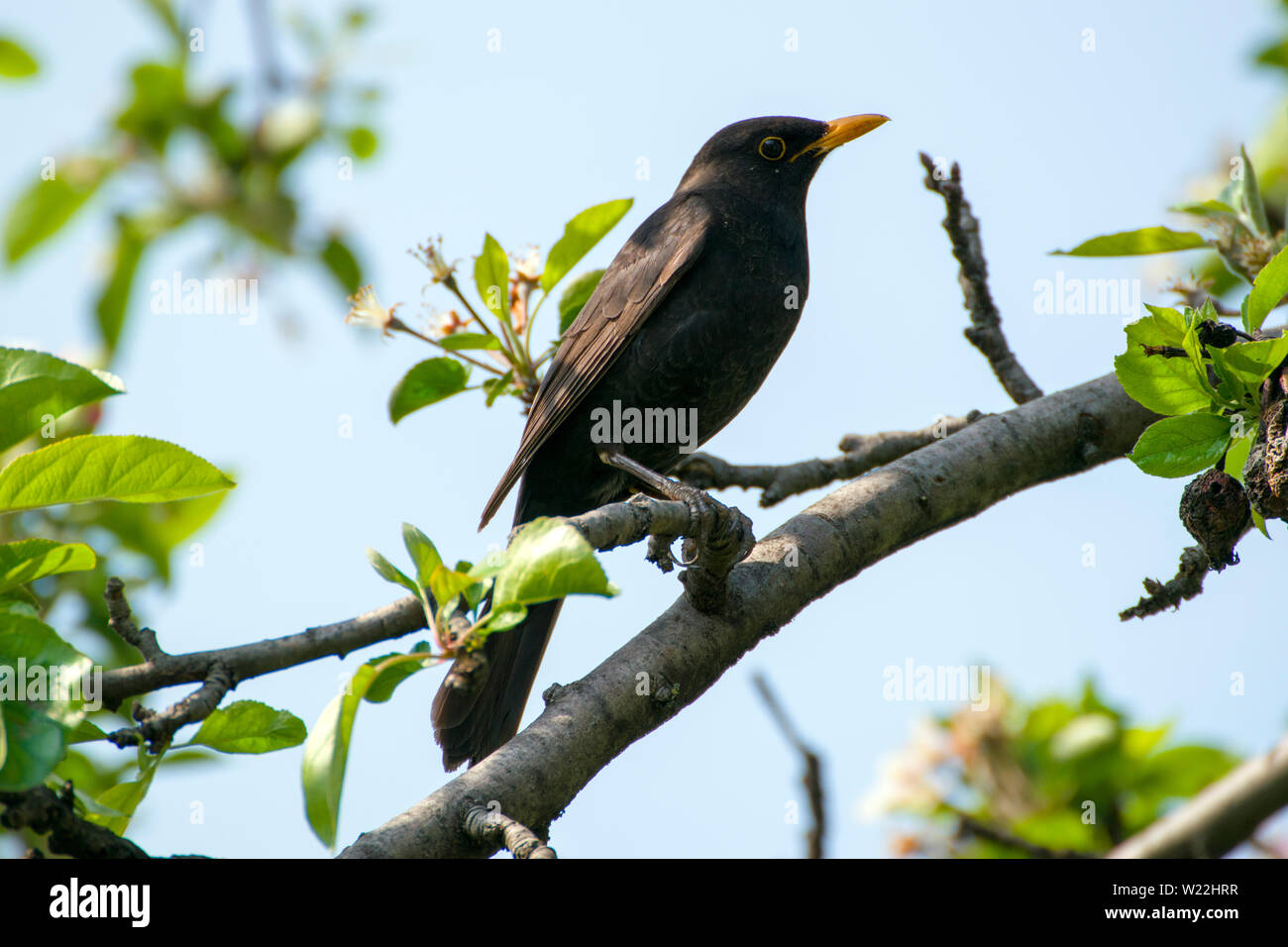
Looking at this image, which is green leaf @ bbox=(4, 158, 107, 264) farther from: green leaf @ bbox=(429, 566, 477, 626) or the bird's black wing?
green leaf @ bbox=(429, 566, 477, 626)

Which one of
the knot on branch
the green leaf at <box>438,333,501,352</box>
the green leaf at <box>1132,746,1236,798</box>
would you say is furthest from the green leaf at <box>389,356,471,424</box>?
the green leaf at <box>1132,746,1236,798</box>

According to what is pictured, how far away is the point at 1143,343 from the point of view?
2344mm

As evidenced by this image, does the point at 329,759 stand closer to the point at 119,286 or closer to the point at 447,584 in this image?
the point at 447,584

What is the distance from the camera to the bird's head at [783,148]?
5023 mm

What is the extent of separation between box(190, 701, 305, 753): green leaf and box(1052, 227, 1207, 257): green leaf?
2556 mm

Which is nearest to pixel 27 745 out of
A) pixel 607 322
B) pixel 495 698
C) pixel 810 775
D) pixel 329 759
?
pixel 329 759

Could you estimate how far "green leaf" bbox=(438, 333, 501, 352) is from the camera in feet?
13.2

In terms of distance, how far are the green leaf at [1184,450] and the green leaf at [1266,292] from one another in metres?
0.26

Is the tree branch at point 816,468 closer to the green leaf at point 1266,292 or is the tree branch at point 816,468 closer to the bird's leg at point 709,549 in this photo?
the bird's leg at point 709,549

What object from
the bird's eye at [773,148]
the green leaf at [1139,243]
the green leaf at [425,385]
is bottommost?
the green leaf at [425,385]

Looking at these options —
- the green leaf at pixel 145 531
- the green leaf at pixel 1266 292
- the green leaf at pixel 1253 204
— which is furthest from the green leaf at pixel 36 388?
the green leaf at pixel 1253 204

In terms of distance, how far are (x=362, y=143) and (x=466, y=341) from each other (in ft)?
4.00

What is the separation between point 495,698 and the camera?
3895 mm
